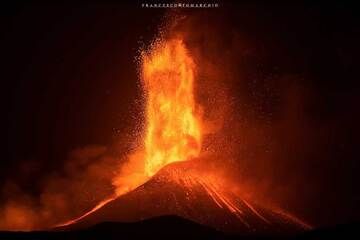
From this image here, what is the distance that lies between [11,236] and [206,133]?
28.7 metres

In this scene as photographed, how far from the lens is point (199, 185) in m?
41.9

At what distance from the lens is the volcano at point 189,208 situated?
1318 inches

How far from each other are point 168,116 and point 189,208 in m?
13.4

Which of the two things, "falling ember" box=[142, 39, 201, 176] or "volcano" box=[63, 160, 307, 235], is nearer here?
"volcano" box=[63, 160, 307, 235]

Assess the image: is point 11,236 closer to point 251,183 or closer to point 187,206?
point 187,206

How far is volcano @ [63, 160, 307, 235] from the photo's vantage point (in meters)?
33.5

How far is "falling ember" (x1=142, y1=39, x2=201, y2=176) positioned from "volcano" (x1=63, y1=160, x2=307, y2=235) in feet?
14.9

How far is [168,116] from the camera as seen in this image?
4756cm

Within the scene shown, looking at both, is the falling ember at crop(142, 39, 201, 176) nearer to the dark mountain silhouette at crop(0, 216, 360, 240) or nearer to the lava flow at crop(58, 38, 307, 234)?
the lava flow at crop(58, 38, 307, 234)

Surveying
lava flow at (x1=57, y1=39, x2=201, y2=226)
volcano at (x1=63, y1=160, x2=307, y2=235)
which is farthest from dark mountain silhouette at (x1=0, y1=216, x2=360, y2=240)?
lava flow at (x1=57, y1=39, x2=201, y2=226)

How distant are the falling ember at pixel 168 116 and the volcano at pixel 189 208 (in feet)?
14.9

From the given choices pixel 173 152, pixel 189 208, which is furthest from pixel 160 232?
pixel 173 152

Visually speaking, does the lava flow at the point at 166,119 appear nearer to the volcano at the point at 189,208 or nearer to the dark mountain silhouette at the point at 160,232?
the volcano at the point at 189,208

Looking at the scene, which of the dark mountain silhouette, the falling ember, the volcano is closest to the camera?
the dark mountain silhouette
